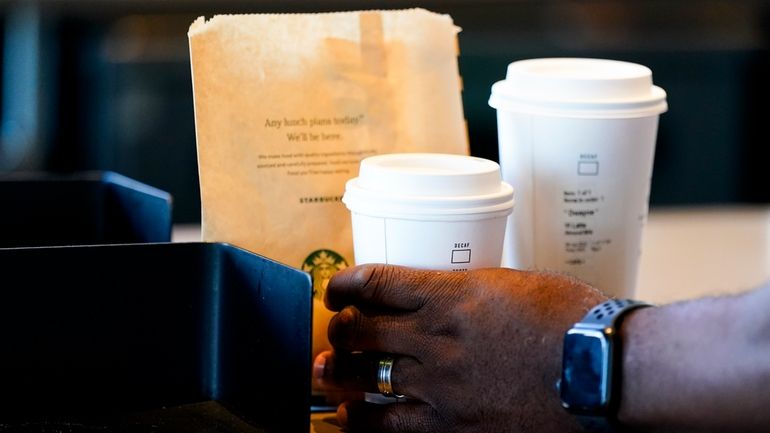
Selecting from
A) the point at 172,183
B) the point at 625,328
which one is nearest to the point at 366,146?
the point at 625,328

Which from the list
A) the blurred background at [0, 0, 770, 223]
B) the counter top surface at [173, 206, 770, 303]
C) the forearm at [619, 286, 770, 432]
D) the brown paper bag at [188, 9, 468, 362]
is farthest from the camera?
the blurred background at [0, 0, 770, 223]

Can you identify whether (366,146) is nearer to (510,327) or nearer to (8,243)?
(510,327)

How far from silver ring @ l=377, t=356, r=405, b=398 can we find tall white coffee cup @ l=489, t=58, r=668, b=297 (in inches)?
7.9

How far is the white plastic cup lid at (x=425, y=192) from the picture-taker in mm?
846

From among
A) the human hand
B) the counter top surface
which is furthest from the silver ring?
the counter top surface

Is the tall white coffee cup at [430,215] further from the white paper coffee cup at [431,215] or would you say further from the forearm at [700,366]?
the forearm at [700,366]

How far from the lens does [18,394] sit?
0.84 metres

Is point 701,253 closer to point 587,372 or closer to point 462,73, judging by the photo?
point 587,372

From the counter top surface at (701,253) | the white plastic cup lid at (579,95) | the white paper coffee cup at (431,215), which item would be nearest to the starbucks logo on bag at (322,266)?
the white paper coffee cup at (431,215)

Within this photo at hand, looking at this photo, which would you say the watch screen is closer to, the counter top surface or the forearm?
the forearm

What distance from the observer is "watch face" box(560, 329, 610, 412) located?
0.78 metres

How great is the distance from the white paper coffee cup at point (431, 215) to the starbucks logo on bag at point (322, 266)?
0.33 ft

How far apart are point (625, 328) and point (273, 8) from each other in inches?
92.2

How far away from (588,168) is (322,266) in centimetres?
26
